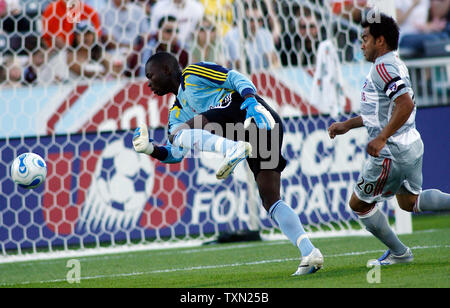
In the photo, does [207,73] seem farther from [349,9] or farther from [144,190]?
[349,9]

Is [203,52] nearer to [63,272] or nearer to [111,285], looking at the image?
[63,272]

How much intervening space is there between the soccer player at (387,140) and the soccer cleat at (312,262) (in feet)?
1.80

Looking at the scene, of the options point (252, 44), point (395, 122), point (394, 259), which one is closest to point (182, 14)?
point (252, 44)

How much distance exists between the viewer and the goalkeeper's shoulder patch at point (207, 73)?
568 centimetres

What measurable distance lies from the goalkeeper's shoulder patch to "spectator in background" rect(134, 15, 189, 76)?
14.5 ft

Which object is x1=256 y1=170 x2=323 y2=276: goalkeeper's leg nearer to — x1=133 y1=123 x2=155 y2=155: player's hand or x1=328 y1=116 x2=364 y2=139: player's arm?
x1=328 y1=116 x2=364 y2=139: player's arm

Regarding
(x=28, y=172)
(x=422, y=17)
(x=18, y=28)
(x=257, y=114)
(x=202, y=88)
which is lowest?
(x=28, y=172)

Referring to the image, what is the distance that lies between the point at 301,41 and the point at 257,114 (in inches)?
198

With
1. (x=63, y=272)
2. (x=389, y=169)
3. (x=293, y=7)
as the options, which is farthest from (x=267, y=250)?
(x=293, y=7)

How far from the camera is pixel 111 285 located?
5641 mm

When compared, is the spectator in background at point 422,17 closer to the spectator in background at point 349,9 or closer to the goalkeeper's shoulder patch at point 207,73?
the spectator in background at point 349,9

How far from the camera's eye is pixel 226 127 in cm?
579

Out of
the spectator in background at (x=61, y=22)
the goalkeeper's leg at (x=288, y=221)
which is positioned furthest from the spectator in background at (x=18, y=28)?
the goalkeeper's leg at (x=288, y=221)

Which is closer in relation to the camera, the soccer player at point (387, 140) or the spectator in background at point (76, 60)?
the soccer player at point (387, 140)
